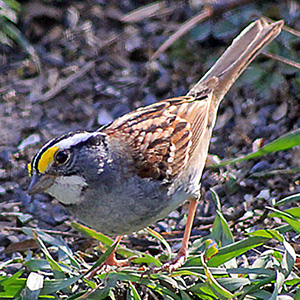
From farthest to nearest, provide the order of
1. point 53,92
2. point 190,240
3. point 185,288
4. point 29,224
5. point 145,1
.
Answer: point 145,1 → point 53,92 → point 29,224 → point 190,240 → point 185,288

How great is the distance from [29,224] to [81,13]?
3030mm

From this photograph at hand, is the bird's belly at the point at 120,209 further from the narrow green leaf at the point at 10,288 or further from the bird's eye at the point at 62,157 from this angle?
the narrow green leaf at the point at 10,288

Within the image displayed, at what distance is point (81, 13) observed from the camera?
6.52m

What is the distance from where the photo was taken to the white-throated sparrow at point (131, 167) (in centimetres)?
301

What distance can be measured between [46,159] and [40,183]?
132mm

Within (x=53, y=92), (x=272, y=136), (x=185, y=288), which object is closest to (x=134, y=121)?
(x=185, y=288)

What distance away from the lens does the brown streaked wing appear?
11.0 feet

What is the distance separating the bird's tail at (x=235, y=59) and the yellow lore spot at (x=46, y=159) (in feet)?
5.26

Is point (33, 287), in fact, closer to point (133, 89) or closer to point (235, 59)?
point (235, 59)

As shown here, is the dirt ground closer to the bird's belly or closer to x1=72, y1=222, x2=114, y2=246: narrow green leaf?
x1=72, y1=222, x2=114, y2=246: narrow green leaf

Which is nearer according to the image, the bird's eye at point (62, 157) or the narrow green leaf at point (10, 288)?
the bird's eye at point (62, 157)

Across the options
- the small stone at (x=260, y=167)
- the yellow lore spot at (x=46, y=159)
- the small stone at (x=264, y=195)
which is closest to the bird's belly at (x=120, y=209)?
the yellow lore spot at (x=46, y=159)

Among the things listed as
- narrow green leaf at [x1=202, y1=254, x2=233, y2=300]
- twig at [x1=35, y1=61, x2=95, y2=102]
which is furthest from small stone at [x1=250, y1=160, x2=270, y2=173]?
twig at [x1=35, y1=61, x2=95, y2=102]

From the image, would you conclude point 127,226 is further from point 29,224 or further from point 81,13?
point 81,13
